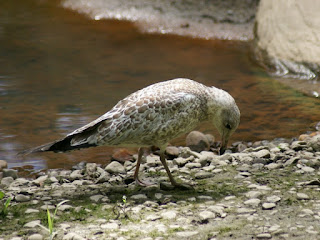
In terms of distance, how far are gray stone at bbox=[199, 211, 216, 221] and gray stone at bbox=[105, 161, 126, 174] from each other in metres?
1.74

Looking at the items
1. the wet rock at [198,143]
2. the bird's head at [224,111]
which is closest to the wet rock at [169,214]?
the bird's head at [224,111]

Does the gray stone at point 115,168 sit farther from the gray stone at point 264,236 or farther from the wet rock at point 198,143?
the gray stone at point 264,236

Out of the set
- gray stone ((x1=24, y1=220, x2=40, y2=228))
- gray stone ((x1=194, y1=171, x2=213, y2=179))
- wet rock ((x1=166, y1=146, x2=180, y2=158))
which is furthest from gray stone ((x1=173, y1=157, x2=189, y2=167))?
gray stone ((x1=24, y1=220, x2=40, y2=228))

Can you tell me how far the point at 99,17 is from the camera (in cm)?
1358

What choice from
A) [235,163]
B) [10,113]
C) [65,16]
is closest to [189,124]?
[235,163]

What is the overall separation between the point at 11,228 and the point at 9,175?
1788 mm

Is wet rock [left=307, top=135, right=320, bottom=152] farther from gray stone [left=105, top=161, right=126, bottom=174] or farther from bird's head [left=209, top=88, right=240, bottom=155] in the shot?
gray stone [left=105, top=161, right=126, bottom=174]

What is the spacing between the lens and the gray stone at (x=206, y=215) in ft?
15.3

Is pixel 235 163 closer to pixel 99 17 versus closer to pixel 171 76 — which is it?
pixel 171 76

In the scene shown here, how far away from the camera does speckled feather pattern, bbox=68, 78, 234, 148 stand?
210 inches

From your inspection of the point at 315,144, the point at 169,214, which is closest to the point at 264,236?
the point at 169,214

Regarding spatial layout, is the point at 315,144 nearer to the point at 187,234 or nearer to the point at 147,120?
the point at 147,120

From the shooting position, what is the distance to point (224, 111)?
18.8 ft

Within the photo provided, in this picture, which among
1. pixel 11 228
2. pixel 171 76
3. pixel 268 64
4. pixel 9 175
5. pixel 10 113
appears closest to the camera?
pixel 11 228
